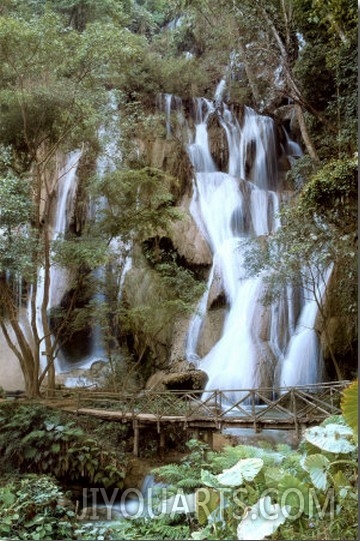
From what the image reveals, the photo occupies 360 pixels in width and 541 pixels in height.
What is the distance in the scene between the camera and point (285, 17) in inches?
328

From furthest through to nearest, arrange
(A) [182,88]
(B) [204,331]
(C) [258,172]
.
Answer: (A) [182,88] < (C) [258,172] < (B) [204,331]

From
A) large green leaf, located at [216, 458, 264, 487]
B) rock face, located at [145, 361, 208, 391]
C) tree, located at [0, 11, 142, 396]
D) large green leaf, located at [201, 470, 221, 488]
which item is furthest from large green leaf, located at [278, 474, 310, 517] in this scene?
rock face, located at [145, 361, 208, 391]

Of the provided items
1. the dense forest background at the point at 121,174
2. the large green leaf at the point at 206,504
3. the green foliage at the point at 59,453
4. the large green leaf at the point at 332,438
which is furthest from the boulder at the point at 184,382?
the large green leaf at the point at 332,438

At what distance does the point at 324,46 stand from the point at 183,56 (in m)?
6.24

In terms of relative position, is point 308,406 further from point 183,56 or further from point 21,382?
point 183,56

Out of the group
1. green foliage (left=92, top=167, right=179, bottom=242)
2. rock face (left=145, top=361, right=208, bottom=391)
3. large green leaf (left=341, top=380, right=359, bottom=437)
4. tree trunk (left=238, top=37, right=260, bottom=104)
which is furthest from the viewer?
tree trunk (left=238, top=37, right=260, bottom=104)

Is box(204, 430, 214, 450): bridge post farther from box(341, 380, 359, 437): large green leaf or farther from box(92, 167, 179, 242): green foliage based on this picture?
box(341, 380, 359, 437): large green leaf

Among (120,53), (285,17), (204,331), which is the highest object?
(285,17)

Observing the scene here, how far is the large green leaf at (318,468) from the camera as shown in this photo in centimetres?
300

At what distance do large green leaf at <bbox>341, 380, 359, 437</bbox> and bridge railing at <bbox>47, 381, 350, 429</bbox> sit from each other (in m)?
2.97

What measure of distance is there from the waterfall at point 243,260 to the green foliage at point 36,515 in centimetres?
340

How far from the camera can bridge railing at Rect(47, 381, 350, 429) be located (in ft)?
20.3

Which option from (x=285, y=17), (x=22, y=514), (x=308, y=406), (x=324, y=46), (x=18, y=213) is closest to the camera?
(x=22, y=514)

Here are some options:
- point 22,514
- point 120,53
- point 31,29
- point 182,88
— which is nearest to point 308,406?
point 22,514
